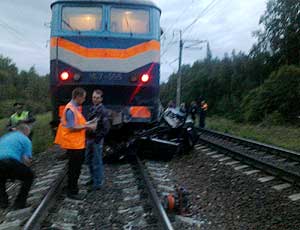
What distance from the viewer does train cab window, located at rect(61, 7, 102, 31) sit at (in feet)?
37.0

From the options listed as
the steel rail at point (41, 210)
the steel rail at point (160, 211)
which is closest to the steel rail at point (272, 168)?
the steel rail at point (160, 211)

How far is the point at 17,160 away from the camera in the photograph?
7.07 m

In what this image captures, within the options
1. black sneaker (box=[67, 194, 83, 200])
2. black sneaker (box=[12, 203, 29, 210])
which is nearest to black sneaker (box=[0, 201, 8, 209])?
black sneaker (box=[12, 203, 29, 210])

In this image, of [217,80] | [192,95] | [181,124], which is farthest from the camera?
[192,95]

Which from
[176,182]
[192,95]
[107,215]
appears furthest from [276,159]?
[192,95]

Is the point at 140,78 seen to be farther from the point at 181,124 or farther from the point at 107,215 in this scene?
the point at 107,215

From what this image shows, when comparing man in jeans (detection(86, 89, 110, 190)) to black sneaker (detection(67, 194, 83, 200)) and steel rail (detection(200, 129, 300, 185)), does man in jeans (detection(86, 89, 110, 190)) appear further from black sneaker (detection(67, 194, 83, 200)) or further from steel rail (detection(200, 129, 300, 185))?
steel rail (detection(200, 129, 300, 185))

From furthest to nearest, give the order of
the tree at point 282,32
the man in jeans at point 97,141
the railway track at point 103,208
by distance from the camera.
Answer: the tree at point 282,32 < the man in jeans at point 97,141 < the railway track at point 103,208

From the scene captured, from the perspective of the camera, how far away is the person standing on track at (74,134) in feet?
25.2

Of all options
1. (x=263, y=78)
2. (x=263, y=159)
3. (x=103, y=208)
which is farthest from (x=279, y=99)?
(x=103, y=208)

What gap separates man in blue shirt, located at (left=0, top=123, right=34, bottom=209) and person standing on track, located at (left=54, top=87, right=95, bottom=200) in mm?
696

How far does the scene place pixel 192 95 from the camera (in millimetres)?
61969

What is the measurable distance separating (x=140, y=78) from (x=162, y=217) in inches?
215

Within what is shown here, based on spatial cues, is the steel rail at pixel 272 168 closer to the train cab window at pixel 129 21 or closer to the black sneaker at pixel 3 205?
the train cab window at pixel 129 21
